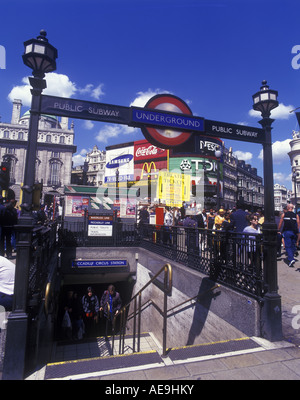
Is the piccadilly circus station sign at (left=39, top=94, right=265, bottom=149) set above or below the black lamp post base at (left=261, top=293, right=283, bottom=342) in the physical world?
above

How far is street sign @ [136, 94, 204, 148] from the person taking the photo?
171 inches

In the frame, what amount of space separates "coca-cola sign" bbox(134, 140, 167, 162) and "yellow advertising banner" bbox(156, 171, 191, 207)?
31.3 m

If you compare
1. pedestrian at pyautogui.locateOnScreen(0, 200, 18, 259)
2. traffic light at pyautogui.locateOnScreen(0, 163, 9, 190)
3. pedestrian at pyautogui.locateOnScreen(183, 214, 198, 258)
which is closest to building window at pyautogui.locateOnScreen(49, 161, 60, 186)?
pedestrian at pyautogui.locateOnScreen(0, 200, 18, 259)

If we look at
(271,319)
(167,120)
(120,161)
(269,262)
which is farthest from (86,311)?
(120,161)

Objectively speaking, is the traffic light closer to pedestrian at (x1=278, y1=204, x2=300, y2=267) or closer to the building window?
pedestrian at (x1=278, y1=204, x2=300, y2=267)

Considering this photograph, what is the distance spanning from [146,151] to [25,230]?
44.4 m

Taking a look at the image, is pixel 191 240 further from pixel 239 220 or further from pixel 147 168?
pixel 147 168

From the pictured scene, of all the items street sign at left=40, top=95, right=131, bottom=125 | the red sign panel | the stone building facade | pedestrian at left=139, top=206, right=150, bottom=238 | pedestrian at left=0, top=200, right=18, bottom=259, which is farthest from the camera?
the stone building facade

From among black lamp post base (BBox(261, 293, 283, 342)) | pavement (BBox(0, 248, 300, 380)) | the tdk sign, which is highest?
the tdk sign

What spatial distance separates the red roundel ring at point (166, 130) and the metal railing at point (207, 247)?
7.95ft

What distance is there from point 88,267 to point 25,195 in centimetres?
971

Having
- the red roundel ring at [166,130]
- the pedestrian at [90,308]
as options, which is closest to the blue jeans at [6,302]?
the red roundel ring at [166,130]
